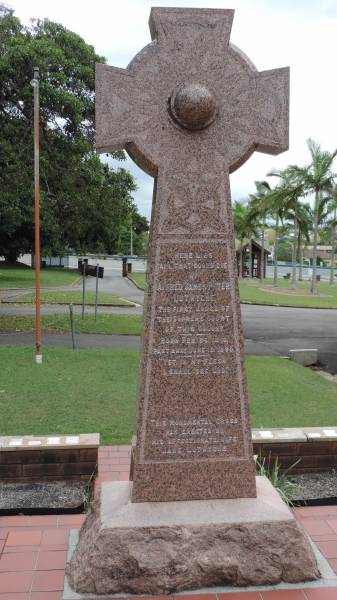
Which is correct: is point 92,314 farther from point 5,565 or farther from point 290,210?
point 290,210

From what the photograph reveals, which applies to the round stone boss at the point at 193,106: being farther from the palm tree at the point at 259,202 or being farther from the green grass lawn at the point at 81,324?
the palm tree at the point at 259,202

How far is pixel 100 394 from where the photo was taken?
8219 millimetres

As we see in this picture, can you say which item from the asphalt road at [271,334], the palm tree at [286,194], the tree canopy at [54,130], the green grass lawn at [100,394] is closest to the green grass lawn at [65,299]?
the asphalt road at [271,334]

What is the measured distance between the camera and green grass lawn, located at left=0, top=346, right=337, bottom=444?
6.75m

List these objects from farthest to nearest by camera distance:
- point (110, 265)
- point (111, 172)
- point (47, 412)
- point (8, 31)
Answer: point (110, 265) < point (111, 172) < point (8, 31) < point (47, 412)

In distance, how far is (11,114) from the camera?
517 inches

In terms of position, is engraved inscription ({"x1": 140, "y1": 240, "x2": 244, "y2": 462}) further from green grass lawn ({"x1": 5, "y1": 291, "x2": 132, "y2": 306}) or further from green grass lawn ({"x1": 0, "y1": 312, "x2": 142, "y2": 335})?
green grass lawn ({"x1": 5, "y1": 291, "x2": 132, "y2": 306})

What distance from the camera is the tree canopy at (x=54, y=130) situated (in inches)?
484

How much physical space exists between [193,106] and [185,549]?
8.76 feet

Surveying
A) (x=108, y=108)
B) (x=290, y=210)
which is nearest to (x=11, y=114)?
(x=108, y=108)

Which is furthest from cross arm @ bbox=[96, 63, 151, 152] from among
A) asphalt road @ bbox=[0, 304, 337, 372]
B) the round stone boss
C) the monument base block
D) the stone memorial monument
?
asphalt road @ bbox=[0, 304, 337, 372]

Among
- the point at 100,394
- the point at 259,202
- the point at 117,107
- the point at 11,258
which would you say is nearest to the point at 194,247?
the point at 117,107

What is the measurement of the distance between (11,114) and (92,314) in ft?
24.3

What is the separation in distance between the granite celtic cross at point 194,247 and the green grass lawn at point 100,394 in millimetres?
2667
